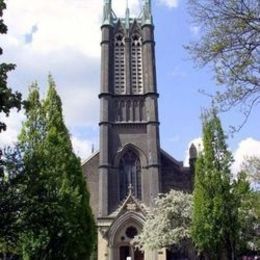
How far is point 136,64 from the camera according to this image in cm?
4941

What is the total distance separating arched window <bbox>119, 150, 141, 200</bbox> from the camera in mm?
45312

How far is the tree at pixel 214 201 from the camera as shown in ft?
87.8

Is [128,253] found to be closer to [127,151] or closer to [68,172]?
[127,151]

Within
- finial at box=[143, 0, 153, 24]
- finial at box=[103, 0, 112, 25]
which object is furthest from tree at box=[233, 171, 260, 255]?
finial at box=[103, 0, 112, 25]

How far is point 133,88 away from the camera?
4853cm

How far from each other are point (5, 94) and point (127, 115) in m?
36.0

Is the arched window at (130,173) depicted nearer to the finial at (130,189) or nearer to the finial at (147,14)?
the finial at (130,189)

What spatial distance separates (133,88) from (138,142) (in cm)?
542

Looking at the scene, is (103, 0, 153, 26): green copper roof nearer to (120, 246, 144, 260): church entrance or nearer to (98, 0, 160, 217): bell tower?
(98, 0, 160, 217): bell tower

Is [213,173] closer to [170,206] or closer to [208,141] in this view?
[208,141]

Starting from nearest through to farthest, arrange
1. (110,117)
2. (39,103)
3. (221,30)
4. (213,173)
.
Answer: (221,30) → (39,103) → (213,173) → (110,117)

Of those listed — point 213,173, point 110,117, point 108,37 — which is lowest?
point 213,173

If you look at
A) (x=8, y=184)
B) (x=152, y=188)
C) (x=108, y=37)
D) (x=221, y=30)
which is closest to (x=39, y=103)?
(x=8, y=184)

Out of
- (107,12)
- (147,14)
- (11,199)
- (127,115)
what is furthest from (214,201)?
(107,12)
